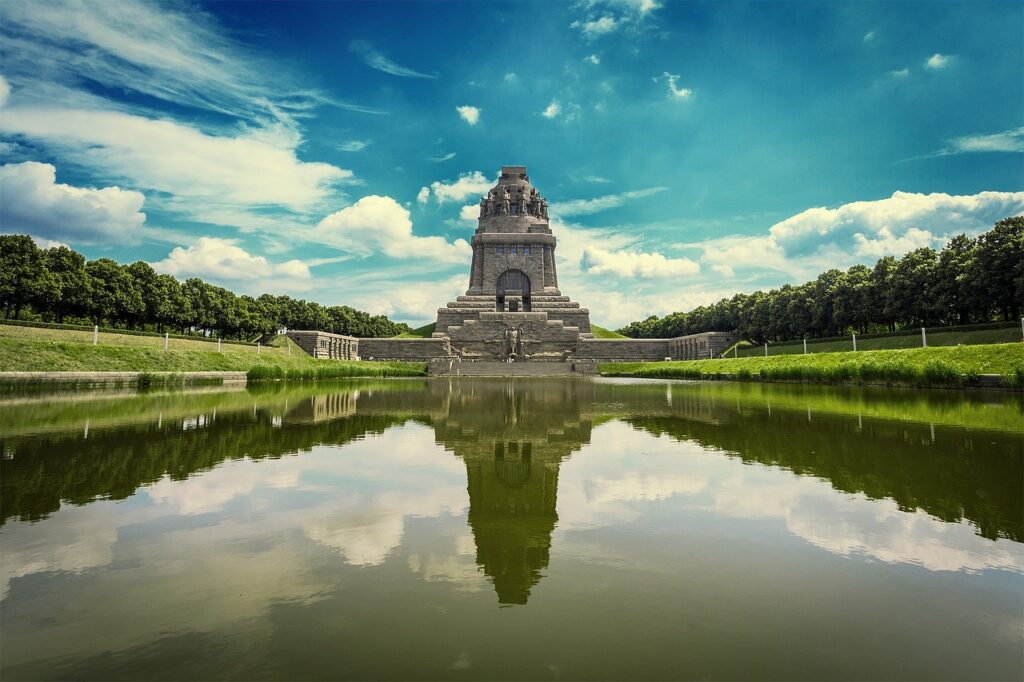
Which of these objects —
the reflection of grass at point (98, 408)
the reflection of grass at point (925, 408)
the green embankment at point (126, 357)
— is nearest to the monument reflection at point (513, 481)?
the reflection of grass at point (925, 408)

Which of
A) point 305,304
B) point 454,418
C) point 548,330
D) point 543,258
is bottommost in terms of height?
point 454,418

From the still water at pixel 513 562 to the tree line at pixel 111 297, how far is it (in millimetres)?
41260

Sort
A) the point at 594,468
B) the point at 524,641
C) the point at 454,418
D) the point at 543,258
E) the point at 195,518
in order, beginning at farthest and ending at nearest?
the point at 543,258 < the point at 454,418 < the point at 594,468 < the point at 195,518 < the point at 524,641

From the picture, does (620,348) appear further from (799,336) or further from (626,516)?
(626,516)

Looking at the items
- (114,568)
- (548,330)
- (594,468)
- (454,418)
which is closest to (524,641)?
(114,568)

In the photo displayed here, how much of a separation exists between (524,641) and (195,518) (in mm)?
3301

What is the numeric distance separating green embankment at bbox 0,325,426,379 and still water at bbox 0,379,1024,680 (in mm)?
19189

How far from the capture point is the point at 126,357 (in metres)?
26.2

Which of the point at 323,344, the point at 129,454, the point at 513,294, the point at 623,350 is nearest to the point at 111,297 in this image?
the point at 323,344

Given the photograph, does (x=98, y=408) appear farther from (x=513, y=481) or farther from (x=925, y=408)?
(x=925, y=408)

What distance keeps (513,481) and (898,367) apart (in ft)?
73.3

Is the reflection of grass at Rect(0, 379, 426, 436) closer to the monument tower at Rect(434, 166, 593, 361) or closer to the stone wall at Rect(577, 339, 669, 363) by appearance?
the monument tower at Rect(434, 166, 593, 361)

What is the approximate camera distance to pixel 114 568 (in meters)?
3.36

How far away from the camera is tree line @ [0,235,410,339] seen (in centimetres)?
3744
